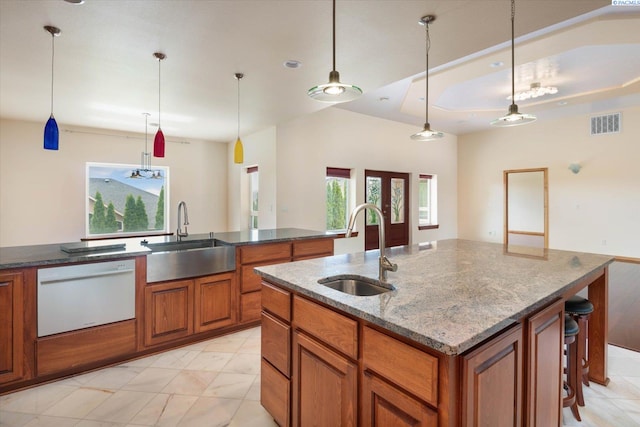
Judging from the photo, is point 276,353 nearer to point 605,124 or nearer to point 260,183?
point 260,183

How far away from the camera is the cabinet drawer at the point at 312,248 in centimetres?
355

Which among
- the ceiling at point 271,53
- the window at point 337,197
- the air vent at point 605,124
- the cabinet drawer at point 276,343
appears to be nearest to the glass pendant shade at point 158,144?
the ceiling at point 271,53

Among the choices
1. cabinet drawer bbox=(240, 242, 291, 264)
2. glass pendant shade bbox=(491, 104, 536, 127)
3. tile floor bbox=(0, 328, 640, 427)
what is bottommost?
tile floor bbox=(0, 328, 640, 427)

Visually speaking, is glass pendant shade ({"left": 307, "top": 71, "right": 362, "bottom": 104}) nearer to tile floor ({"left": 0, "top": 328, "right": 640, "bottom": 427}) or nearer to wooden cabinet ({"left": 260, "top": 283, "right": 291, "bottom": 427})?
wooden cabinet ({"left": 260, "top": 283, "right": 291, "bottom": 427})

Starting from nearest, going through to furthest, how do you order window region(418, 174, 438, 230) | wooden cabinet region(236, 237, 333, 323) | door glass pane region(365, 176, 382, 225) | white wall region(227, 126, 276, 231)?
wooden cabinet region(236, 237, 333, 323)
white wall region(227, 126, 276, 231)
door glass pane region(365, 176, 382, 225)
window region(418, 174, 438, 230)

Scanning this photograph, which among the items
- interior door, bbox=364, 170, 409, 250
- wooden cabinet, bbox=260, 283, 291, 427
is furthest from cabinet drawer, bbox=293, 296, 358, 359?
interior door, bbox=364, 170, 409, 250

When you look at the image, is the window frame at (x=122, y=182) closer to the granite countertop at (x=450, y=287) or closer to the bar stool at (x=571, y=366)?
the granite countertop at (x=450, y=287)

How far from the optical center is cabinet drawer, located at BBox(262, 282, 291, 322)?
165cm

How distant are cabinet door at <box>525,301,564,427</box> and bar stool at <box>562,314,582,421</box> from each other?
1.07 ft

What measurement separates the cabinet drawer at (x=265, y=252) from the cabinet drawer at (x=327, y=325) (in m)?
1.69

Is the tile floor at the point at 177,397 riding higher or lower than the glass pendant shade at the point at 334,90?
lower

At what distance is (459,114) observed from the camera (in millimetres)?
6598

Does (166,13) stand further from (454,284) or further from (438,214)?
(438,214)

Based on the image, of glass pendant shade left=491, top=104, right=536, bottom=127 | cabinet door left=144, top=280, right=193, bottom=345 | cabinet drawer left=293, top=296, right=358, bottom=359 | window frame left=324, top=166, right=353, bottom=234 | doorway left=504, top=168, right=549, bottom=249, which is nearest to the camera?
cabinet drawer left=293, top=296, right=358, bottom=359
